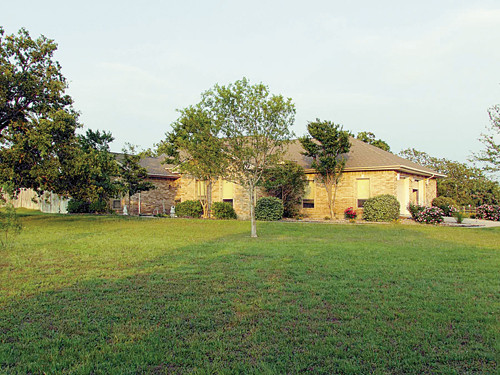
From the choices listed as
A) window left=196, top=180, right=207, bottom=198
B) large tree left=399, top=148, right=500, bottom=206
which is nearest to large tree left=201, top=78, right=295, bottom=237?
window left=196, top=180, right=207, bottom=198

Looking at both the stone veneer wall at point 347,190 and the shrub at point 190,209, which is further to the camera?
the shrub at point 190,209

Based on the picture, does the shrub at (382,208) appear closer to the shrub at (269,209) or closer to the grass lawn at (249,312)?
the shrub at (269,209)

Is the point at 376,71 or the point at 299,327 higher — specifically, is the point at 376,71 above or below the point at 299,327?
above

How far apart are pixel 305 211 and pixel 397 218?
5136 mm

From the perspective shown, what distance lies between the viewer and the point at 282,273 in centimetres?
666

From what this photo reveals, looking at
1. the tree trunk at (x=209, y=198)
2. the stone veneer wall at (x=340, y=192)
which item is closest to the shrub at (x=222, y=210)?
the stone veneer wall at (x=340, y=192)

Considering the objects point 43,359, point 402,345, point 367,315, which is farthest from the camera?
point 367,315

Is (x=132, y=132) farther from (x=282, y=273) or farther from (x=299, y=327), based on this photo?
(x=299, y=327)

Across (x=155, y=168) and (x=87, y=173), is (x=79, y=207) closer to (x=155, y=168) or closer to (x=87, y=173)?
(x=155, y=168)

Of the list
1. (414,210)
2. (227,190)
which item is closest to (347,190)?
(414,210)

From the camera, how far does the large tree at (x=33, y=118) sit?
1452cm

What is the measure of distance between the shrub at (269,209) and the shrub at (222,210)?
2089mm

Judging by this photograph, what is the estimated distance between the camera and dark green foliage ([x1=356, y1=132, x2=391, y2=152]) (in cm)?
3244

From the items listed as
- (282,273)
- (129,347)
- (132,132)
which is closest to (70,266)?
(282,273)
